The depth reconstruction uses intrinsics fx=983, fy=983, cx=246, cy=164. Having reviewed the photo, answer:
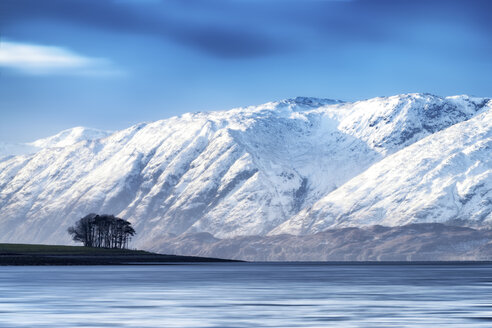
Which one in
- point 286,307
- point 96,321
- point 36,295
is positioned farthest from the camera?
point 36,295

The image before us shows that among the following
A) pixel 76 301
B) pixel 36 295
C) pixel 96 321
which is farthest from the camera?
pixel 36 295

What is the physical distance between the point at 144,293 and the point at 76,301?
1594 cm

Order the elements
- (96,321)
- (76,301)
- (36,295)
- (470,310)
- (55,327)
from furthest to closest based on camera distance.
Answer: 1. (36,295)
2. (76,301)
3. (470,310)
4. (96,321)
5. (55,327)

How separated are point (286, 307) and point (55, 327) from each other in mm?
23522

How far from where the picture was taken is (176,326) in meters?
64.4

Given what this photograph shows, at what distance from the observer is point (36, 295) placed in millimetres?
96250

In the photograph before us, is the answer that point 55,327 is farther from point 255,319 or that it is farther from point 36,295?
point 36,295

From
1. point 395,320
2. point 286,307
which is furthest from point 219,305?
point 395,320

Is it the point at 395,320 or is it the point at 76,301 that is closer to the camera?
the point at 395,320

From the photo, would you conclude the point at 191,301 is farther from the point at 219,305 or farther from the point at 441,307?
the point at 441,307

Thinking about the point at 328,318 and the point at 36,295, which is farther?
the point at 36,295

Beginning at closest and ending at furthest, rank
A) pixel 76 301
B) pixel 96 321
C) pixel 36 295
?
1. pixel 96 321
2. pixel 76 301
3. pixel 36 295

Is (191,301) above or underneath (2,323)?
above

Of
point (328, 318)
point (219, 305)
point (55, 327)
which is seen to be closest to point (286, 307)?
point (219, 305)
